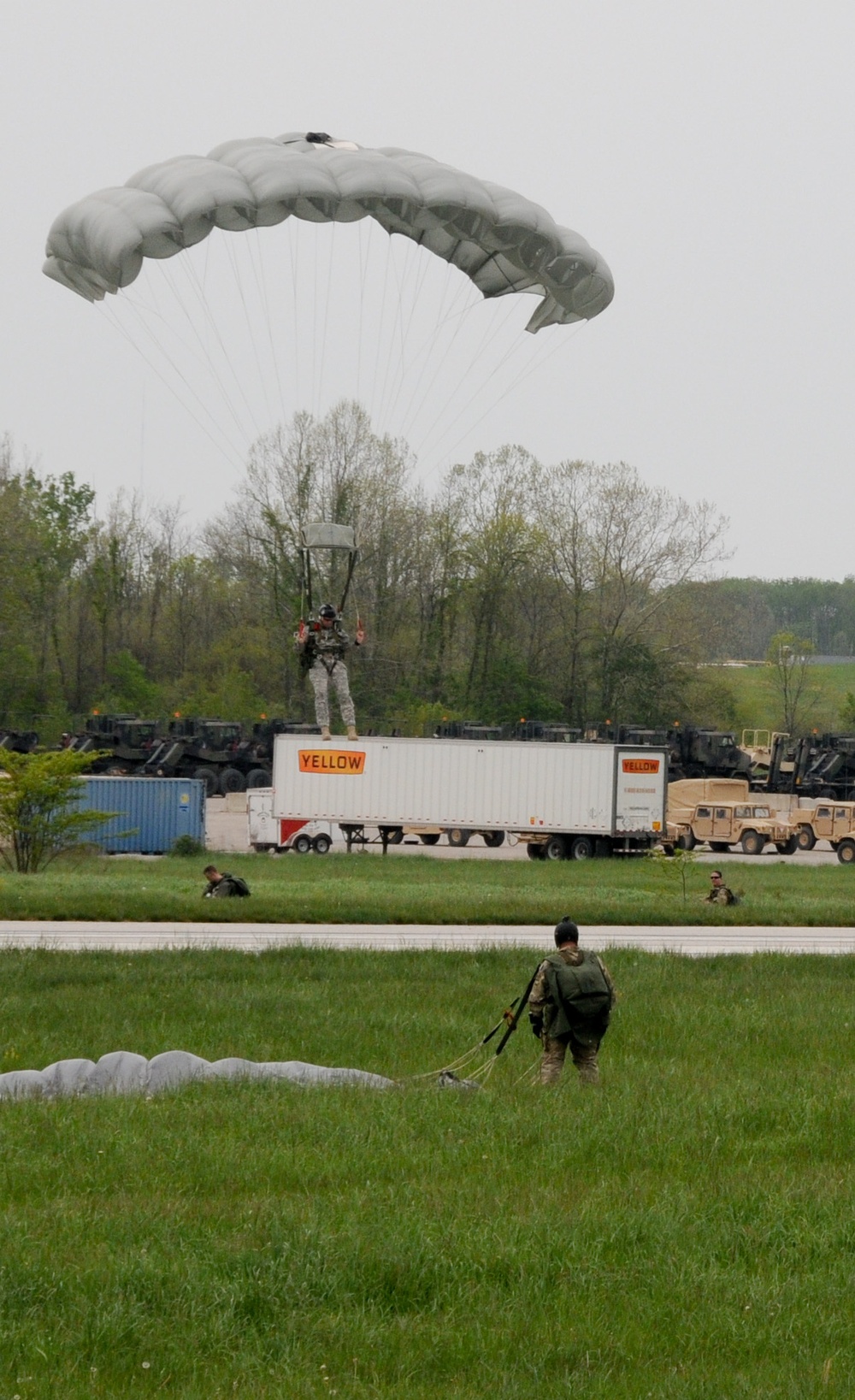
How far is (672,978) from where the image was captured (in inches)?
586

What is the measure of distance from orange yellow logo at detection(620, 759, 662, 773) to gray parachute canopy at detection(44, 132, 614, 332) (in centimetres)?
1456

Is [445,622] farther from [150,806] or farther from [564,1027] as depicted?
[564,1027]

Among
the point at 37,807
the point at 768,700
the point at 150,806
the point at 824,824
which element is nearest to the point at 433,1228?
the point at 37,807

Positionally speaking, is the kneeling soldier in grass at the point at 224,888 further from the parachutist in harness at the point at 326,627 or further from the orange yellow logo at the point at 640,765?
the orange yellow logo at the point at 640,765

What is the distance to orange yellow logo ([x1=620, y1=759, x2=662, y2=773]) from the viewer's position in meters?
34.7

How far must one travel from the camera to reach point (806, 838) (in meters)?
39.5

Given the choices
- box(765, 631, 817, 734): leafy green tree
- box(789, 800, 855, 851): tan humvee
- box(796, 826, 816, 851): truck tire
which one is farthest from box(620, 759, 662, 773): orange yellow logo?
box(765, 631, 817, 734): leafy green tree

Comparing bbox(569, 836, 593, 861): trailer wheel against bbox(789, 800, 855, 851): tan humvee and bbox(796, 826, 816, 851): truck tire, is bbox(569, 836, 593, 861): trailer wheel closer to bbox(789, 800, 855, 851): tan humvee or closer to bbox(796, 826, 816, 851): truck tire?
bbox(789, 800, 855, 851): tan humvee

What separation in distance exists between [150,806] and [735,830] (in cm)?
1452

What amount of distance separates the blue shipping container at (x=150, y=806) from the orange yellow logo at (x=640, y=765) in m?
9.83

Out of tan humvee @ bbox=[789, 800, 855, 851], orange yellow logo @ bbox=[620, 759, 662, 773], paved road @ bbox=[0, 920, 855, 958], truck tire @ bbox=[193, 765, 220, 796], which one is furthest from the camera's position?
truck tire @ bbox=[193, 765, 220, 796]

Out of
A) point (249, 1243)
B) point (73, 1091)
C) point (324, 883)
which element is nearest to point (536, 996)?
point (73, 1091)

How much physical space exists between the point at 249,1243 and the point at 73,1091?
10.6 ft

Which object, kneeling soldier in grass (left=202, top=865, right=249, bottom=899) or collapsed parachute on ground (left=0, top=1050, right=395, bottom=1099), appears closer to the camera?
collapsed parachute on ground (left=0, top=1050, right=395, bottom=1099)
